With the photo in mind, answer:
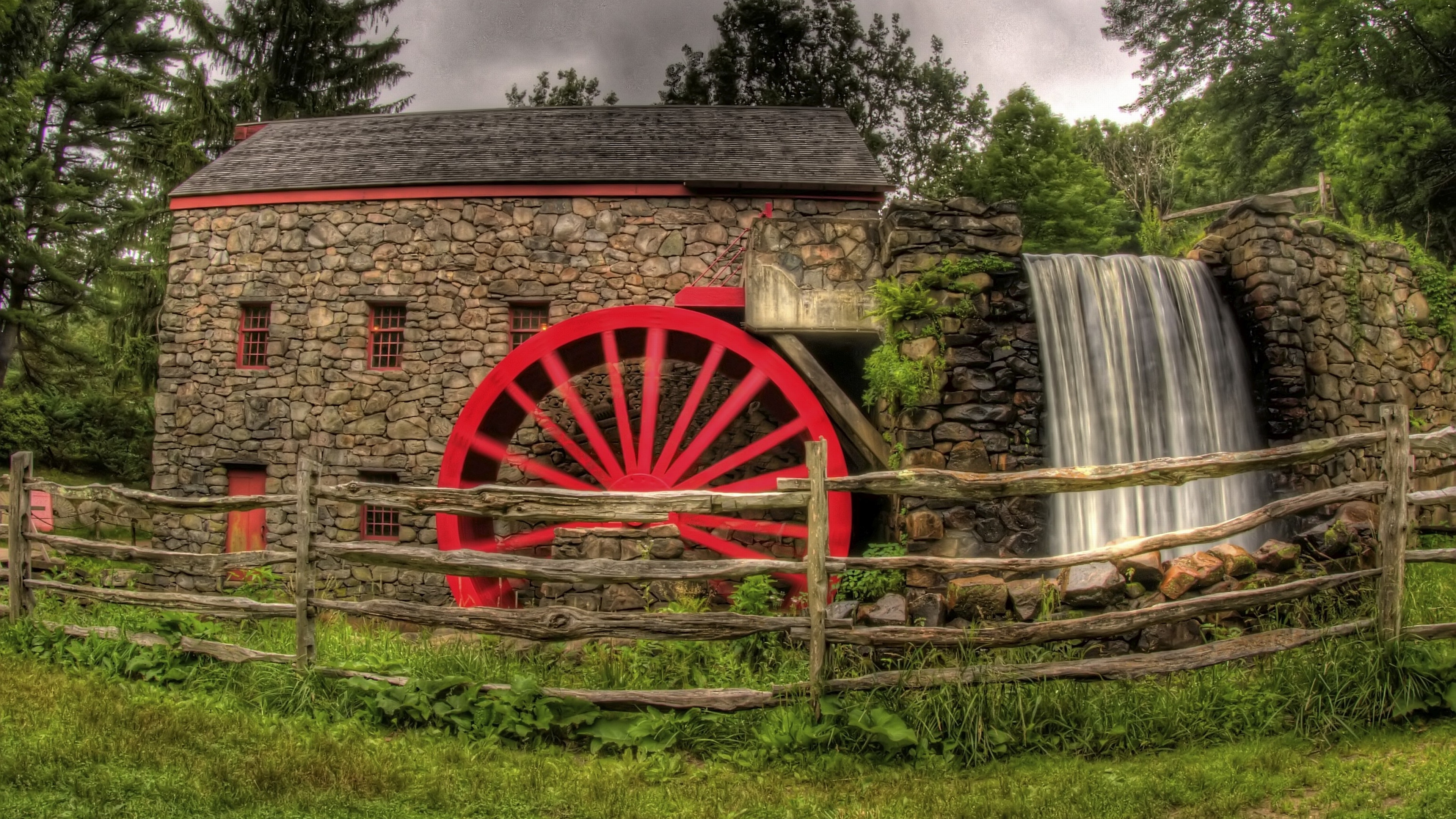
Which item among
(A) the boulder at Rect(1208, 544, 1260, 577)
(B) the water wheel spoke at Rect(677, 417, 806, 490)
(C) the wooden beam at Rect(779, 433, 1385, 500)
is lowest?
(A) the boulder at Rect(1208, 544, 1260, 577)

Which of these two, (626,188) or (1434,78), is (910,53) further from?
(626,188)

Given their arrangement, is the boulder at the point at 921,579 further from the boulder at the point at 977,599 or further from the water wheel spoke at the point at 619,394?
the water wheel spoke at the point at 619,394

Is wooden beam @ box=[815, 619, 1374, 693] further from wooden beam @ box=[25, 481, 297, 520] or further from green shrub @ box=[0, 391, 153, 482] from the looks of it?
green shrub @ box=[0, 391, 153, 482]

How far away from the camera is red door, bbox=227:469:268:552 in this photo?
11.1m

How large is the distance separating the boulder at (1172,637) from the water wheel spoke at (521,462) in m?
4.79

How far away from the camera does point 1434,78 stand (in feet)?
39.7

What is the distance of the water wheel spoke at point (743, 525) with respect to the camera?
787 cm

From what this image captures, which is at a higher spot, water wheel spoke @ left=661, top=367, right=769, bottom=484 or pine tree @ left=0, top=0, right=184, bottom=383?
pine tree @ left=0, top=0, right=184, bottom=383

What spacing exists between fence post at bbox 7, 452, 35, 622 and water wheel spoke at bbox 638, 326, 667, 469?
437cm

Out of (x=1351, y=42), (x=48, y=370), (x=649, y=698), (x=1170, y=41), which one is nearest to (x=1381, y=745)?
(x=649, y=698)

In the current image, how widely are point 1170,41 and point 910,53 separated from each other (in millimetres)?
6747

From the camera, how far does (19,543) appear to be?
567cm

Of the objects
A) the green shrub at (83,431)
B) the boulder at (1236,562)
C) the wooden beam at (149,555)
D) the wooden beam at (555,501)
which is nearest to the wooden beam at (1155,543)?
the wooden beam at (555,501)

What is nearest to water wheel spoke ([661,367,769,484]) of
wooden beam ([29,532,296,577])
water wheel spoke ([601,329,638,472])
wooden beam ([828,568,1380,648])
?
water wheel spoke ([601,329,638,472])
